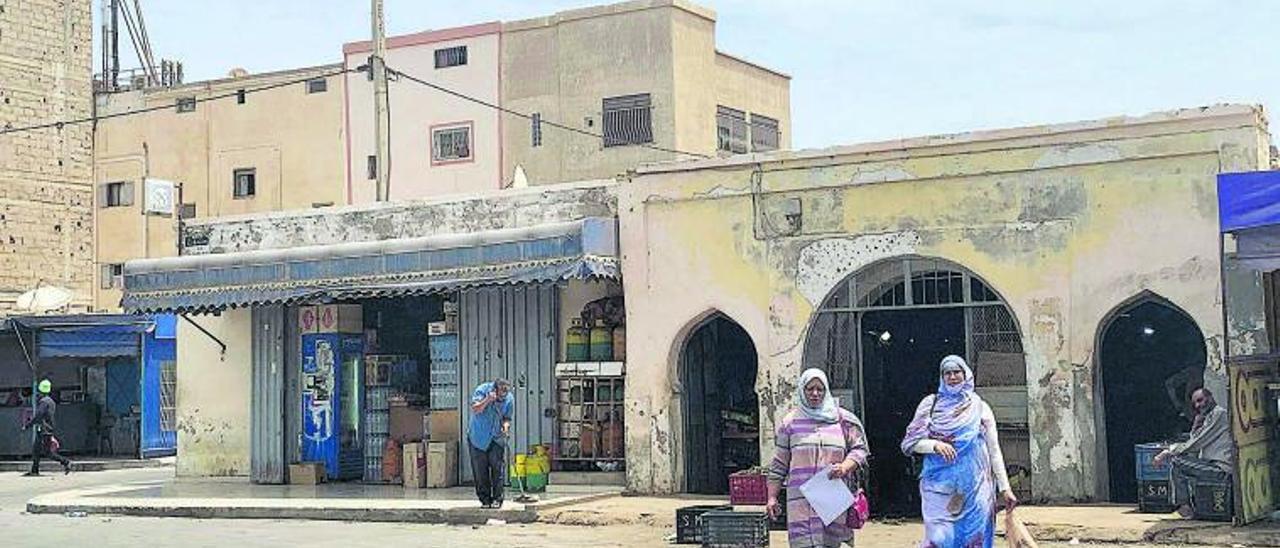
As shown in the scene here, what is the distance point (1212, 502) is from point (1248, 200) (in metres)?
2.59

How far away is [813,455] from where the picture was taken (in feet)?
30.7

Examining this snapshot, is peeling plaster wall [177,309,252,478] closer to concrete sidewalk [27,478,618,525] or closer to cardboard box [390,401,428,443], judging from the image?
concrete sidewalk [27,478,618,525]

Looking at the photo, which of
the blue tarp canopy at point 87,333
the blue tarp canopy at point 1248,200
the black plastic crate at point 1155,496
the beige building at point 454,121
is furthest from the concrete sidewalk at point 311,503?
the beige building at point 454,121

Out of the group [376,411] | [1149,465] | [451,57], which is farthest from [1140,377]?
[451,57]

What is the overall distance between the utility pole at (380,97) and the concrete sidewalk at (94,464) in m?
7.23

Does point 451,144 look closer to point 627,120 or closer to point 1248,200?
point 627,120


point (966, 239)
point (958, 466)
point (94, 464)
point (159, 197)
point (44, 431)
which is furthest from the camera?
point (159, 197)

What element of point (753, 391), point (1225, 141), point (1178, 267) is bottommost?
point (753, 391)

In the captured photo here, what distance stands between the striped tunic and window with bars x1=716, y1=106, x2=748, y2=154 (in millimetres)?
30299

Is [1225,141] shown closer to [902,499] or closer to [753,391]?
[902,499]

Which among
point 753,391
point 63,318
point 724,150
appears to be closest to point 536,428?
point 753,391

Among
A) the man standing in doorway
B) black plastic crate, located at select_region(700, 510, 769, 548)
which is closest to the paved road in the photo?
black plastic crate, located at select_region(700, 510, 769, 548)

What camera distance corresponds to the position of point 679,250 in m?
17.3

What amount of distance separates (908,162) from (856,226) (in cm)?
87
